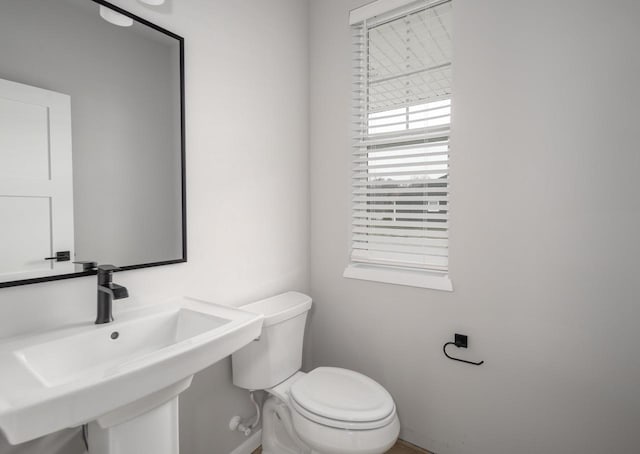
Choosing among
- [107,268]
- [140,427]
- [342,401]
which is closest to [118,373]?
[140,427]

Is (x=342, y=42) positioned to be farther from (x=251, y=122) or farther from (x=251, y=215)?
(x=251, y=215)

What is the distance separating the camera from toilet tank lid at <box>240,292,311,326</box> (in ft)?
5.00

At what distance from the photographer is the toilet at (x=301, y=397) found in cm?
125

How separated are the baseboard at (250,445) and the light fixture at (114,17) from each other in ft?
6.14

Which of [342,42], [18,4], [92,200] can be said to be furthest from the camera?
[342,42]

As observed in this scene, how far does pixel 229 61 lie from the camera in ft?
5.11

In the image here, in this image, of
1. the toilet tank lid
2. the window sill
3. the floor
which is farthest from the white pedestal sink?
the floor

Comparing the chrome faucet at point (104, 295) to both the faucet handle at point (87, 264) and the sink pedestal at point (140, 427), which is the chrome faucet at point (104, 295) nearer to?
the faucet handle at point (87, 264)

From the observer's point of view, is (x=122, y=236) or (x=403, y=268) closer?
(x=122, y=236)

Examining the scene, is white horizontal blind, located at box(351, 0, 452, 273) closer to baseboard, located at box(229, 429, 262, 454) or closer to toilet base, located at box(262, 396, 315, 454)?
toilet base, located at box(262, 396, 315, 454)

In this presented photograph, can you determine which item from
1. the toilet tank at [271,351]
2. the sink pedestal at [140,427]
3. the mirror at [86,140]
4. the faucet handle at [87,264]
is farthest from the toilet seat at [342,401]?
the faucet handle at [87,264]

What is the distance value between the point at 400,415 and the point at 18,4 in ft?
7.39

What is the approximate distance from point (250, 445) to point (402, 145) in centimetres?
174

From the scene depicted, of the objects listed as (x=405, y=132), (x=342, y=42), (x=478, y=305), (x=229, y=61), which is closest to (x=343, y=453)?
(x=478, y=305)
